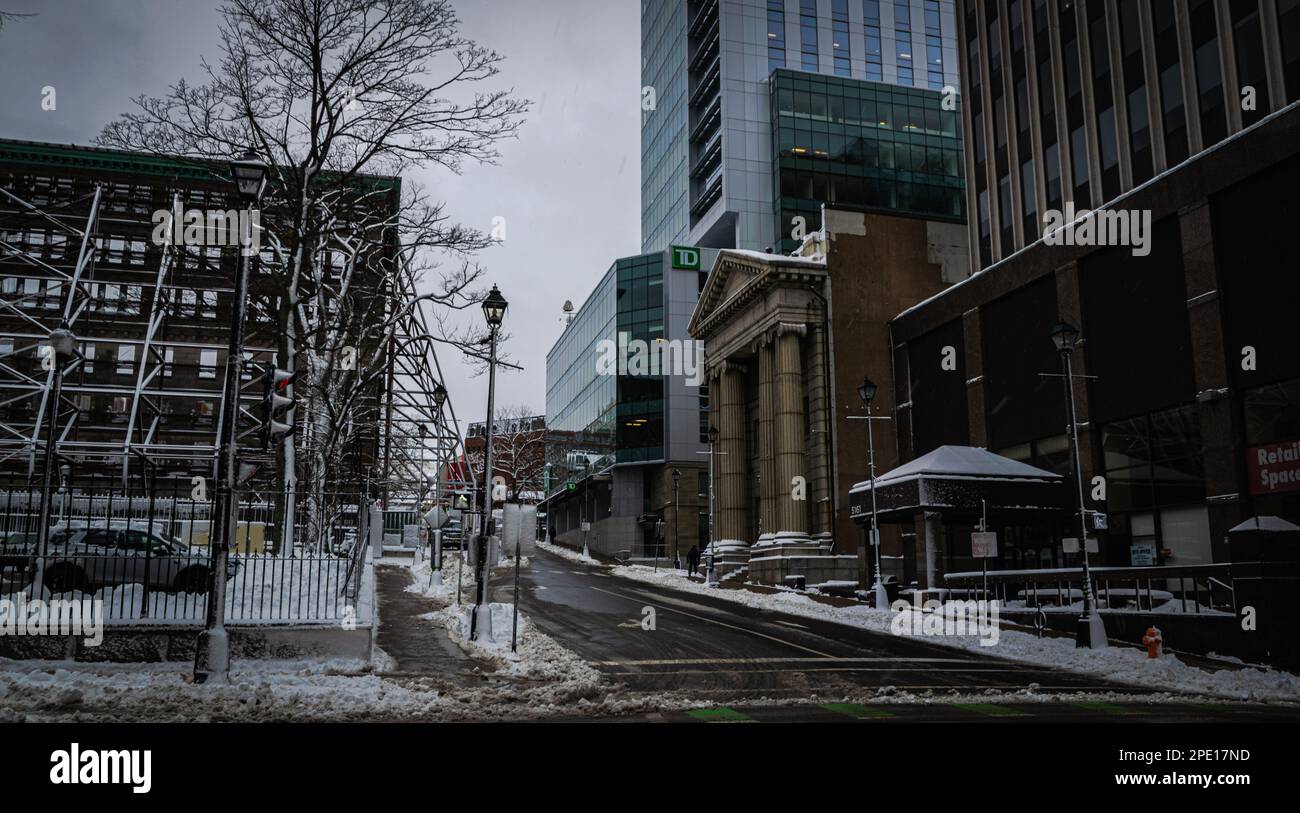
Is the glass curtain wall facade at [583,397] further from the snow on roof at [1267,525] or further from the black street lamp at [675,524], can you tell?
the snow on roof at [1267,525]

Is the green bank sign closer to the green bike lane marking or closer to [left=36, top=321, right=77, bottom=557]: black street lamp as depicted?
[left=36, top=321, right=77, bottom=557]: black street lamp

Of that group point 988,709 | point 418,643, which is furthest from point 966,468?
point 418,643

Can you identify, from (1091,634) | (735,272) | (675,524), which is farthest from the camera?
(675,524)

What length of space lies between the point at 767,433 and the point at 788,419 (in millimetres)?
3845

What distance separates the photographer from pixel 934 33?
9212cm

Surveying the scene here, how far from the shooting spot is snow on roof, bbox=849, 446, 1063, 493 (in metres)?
29.3

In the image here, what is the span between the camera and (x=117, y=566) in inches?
629

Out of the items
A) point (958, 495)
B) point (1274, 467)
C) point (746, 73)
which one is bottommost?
point (958, 495)

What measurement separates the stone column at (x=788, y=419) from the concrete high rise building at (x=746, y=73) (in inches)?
1288

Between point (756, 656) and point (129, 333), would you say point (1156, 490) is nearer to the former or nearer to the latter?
point (756, 656)
